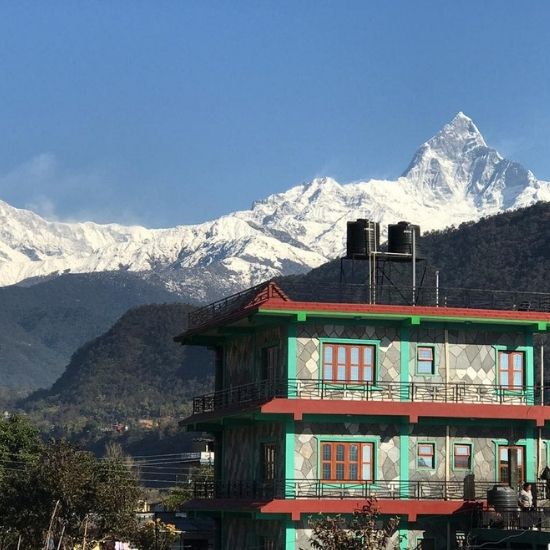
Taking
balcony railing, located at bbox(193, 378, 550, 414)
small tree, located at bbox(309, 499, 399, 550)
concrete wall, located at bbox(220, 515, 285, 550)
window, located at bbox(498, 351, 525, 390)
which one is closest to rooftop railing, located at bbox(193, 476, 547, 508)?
concrete wall, located at bbox(220, 515, 285, 550)

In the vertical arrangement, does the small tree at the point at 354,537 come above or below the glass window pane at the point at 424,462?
below

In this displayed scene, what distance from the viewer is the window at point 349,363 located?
60000 millimetres

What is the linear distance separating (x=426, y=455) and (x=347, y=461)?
3423 millimetres

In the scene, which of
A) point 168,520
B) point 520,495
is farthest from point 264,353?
point 168,520

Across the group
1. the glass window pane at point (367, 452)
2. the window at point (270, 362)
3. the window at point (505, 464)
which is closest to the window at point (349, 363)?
the window at point (270, 362)

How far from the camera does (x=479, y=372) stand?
61812 mm

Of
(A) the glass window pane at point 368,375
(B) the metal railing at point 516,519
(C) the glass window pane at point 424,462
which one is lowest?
(B) the metal railing at point 516,519

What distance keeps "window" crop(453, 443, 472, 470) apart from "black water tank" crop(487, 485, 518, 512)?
4588mm

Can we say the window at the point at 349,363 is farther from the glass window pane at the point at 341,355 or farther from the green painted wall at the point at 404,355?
the green painted wall at the point at 404,355

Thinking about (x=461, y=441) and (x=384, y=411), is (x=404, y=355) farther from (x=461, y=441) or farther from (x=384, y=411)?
(x=461, y=441)

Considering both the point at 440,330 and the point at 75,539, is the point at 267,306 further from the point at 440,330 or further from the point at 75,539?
the point at 75,539

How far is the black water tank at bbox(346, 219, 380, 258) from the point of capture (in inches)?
2616

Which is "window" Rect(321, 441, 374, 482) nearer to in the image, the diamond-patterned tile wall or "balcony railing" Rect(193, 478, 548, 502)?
"balcony railing" Rect(193, 478, 548, 502)

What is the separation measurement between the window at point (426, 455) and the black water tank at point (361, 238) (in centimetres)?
975
